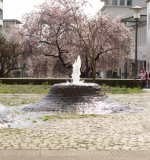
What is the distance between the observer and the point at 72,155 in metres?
5.61

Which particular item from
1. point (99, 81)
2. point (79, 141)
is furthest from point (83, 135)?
point (99, 81)

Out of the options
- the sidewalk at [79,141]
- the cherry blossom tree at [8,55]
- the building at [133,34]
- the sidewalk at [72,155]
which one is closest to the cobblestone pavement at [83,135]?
the sidewalk at [79,141]

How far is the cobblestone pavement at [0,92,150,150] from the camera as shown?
20.6 ft

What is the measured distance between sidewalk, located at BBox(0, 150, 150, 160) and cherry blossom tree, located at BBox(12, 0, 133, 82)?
2730 cm

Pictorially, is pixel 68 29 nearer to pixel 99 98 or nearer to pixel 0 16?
pixel 99 98

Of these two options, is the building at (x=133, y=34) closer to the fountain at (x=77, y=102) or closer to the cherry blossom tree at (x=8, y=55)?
the cherry blossom tree at (x=8, y=55)

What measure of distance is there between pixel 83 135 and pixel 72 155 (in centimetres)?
176

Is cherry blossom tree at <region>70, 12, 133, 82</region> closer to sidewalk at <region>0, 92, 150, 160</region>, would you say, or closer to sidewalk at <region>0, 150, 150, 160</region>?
sidewalk at <region>0, 92, 150, 160</region>

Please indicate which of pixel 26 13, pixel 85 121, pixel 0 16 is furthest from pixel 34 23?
pixel 0 16

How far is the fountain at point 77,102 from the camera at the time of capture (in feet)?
38.0

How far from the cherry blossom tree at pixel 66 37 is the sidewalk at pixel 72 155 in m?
27.3

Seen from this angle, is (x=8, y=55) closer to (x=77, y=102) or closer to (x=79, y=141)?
(x=77, y=102)

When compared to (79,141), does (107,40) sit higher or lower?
higher

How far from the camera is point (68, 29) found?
33969 mm
